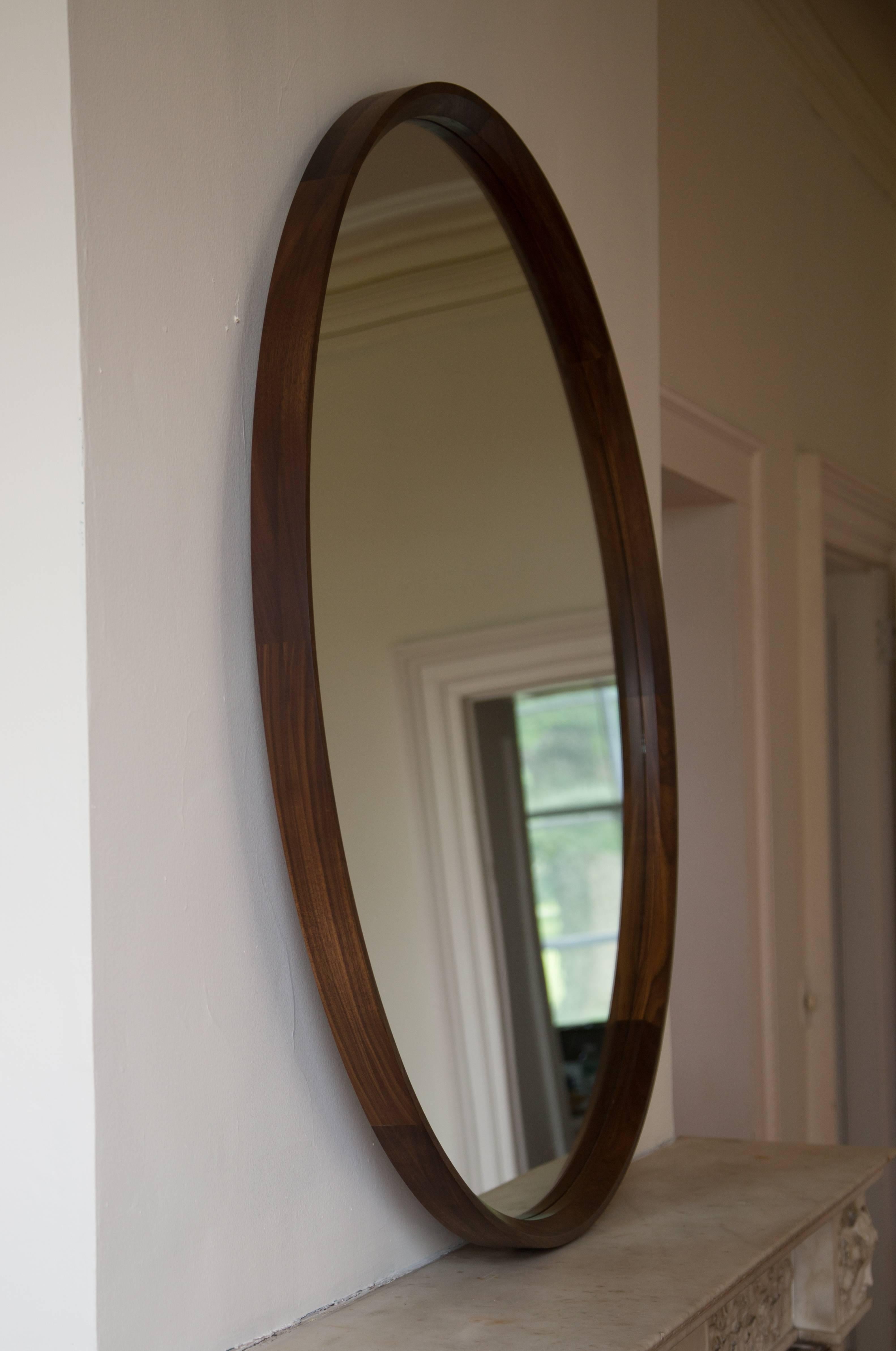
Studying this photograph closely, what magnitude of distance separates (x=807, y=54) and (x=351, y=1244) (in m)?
2.51

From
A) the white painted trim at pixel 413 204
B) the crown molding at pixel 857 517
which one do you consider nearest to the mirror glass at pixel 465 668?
the white painted trim at pixel 413 204

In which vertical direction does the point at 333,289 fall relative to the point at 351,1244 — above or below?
above

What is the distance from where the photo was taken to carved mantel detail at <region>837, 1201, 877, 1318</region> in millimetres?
1322

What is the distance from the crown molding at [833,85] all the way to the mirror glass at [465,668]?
1596 mm

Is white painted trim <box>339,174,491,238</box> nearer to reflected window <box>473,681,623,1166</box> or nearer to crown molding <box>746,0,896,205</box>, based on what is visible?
reflected window <box>473,681,623,1166</box>

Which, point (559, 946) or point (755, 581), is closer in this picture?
point (559, 946)

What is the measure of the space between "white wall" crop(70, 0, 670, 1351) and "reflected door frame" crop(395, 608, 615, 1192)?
0.11 metres

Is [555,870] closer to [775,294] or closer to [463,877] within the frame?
[463,877]

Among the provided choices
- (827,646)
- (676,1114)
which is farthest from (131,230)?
(827,646)

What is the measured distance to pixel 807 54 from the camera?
255cm

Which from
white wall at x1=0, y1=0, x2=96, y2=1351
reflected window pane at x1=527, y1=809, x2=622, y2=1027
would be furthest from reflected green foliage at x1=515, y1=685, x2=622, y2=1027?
white wall at x1=0, y1=0, x2=96, y2=1351

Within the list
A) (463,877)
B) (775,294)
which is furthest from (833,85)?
(463,877)

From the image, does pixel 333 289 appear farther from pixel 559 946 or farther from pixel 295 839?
pixel 559 946

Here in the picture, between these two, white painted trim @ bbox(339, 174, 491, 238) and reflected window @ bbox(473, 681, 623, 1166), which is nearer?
white painted trim @ bbox(339, 174, 491, 238)
